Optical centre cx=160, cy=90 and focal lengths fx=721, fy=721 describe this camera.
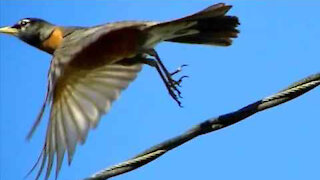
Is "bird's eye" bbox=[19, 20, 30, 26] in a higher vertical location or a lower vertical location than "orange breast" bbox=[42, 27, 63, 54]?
higher

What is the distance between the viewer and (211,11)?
15.8 feet

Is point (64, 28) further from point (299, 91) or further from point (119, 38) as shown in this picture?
point (299, 91)

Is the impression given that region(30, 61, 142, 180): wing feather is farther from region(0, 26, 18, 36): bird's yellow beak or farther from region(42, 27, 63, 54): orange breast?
region(0, 26, 18, 36): bird's yellow beak

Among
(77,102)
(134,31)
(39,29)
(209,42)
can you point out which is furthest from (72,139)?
(39,29)

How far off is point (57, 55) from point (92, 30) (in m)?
0.42

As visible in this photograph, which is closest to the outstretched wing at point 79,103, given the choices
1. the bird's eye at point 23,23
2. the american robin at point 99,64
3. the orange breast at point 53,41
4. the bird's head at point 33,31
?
the american robin at point 99,64

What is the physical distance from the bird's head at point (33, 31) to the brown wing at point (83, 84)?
133 centimetres

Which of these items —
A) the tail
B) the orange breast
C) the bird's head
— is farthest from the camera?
the bird's head

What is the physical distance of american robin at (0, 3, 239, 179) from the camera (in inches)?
163

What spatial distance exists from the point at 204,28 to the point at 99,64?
1.07 metres

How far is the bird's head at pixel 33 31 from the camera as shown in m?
5.97

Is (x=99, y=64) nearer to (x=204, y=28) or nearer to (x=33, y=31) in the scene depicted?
(x=204, y=28)

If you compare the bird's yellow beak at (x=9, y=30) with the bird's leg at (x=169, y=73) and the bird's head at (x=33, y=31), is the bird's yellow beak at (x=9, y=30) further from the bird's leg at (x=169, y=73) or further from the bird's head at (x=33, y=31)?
the bird's leg at (x=169, y=73)

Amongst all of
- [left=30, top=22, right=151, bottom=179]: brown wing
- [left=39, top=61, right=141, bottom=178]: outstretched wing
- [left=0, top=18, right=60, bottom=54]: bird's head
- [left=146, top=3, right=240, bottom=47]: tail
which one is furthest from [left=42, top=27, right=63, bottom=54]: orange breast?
[left=39, top=61, right=141, bottom=178]: outstretched wing
